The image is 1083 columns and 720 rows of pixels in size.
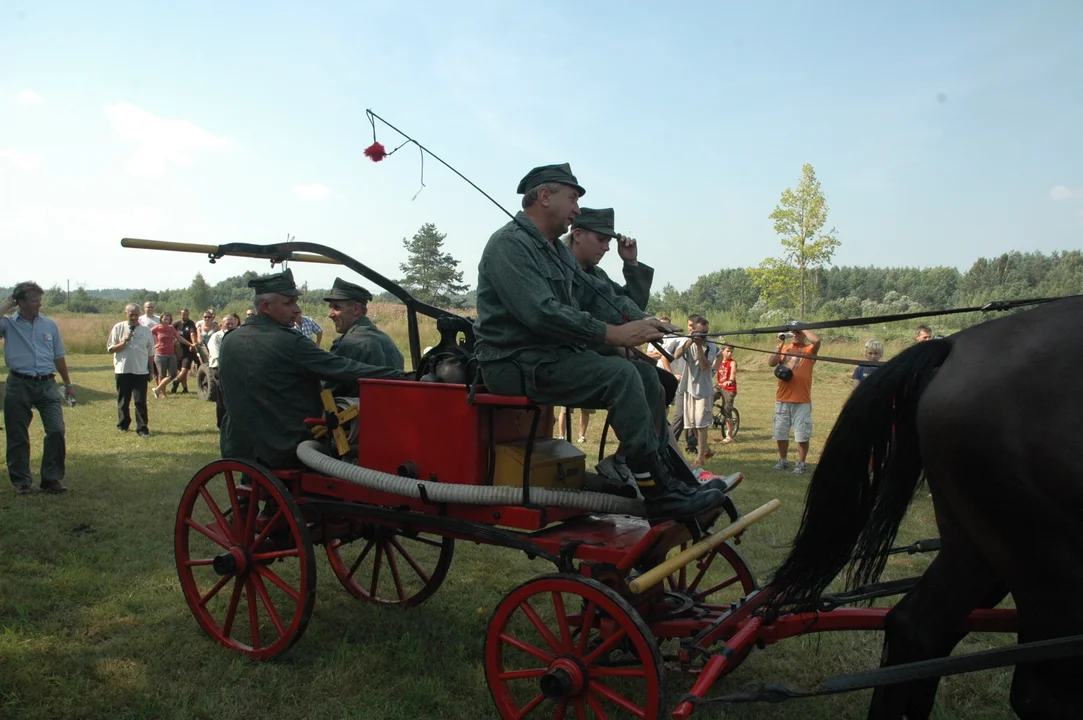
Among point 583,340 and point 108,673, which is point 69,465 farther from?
point 583,340

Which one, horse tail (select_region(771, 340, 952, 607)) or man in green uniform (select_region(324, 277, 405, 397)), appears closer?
horse tail (select_region(771, 340, 952, 607))

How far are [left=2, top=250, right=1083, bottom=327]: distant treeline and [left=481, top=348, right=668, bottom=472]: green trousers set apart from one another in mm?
20929

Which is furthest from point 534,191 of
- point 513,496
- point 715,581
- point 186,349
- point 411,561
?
point 186,349

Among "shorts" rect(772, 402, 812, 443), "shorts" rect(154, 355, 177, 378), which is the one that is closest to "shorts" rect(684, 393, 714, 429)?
"shorts" rect(772, 402, 812, 443)

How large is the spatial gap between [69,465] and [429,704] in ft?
22.2

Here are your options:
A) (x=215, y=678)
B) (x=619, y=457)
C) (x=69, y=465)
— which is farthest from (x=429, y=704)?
(x=69, y=465)

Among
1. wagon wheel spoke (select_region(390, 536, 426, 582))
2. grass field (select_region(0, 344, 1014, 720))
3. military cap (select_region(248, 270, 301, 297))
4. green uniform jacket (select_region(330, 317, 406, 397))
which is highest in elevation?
military cap (select_region(248, 270, 301, 297))

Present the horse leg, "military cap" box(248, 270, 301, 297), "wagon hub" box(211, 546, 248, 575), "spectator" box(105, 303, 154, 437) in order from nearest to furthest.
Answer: the horse leg, "wagon hub" box(211, 546, 248, 575), "military cap" box(248, 270, 301, 297), "spectator" box(105, 303, 154, 437)

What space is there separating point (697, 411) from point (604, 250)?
17.7 feet

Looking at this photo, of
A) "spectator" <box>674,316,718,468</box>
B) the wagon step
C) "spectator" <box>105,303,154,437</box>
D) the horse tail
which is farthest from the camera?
"spectator" <box>105,303,154,437</box>

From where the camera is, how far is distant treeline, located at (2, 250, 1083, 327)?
30641 mm

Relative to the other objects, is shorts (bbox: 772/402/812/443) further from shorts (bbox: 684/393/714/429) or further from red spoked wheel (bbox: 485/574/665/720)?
red spoked wheel (bbox: 485/574/665/720)

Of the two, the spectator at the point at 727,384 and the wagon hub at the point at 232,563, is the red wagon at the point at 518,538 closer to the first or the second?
the wagon hub at the point at 232,563

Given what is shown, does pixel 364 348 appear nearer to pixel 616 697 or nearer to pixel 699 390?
pixel 616 697
